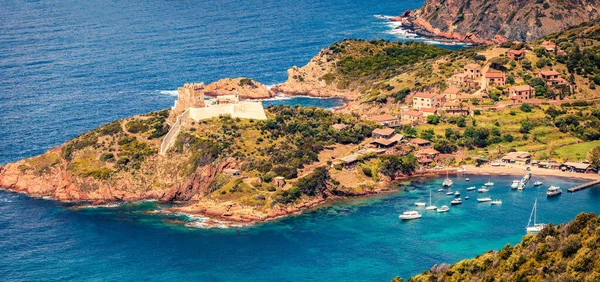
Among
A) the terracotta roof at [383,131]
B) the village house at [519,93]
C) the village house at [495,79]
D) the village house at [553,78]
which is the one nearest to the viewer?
the terracotta roof at [383,131]

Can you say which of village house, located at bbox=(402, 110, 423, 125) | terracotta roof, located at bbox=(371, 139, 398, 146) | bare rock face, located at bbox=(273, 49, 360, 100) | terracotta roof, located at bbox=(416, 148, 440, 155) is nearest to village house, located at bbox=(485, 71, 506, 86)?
village house, located at bbox=(402, 110, 423, 125)

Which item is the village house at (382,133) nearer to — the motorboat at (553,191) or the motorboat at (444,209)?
the motorboat at (444,209)

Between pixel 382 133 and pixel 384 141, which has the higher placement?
pixel 382 133

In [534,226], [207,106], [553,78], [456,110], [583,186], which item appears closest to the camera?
[534,226]

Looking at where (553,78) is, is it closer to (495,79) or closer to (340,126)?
(495,79)

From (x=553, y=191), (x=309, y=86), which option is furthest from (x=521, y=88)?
(x=309, y=86)

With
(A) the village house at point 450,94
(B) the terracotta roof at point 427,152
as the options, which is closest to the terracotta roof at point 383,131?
(B) the terracotta roof at point 427,152

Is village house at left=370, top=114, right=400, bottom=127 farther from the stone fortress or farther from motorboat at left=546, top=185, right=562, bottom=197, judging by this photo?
motorboat at left=546, top=185, right=562, bottom=197

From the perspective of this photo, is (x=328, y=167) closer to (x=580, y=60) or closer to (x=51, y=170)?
(x=51, y=170)
